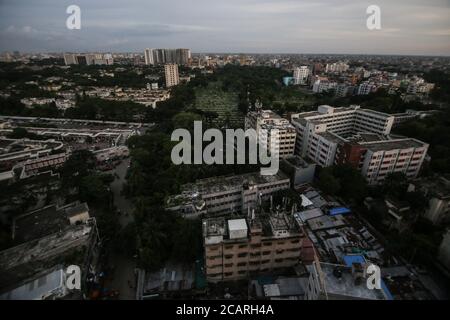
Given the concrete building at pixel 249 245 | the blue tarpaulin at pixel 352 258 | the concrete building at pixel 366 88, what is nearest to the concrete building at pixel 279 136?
the concrete building at pixel 249 245

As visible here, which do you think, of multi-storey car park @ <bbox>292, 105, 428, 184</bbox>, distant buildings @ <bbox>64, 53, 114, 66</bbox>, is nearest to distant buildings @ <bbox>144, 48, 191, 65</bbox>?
distant buildings @ <bbox>64, 53, 114, 66</bbox>

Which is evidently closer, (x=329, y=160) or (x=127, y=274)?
(x=127, y=274)

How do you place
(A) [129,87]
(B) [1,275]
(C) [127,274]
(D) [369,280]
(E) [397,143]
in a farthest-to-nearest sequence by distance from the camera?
(A) [129,87], (E) [397,143], (C) [127,274], (B) [1,275], (D) [369,280]

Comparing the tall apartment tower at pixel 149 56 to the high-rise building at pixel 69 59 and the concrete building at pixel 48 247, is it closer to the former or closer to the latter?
the high-rise building at pixel 69 59

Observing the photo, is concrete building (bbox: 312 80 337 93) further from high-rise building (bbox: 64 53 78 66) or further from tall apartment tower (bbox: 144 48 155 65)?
high-rise building (bbox: 64 53 78 66)
